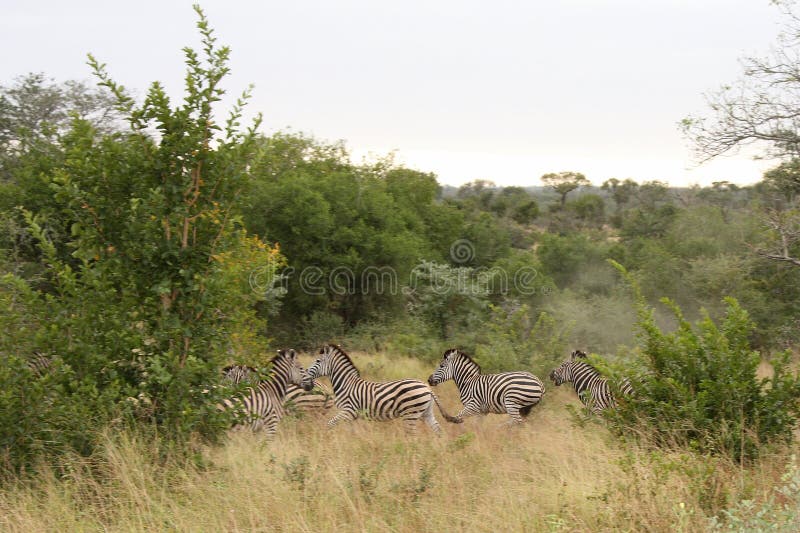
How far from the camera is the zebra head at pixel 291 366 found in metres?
11.4

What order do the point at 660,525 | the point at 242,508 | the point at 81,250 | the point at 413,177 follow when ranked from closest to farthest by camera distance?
the point at 660,525, the point at 242,508, the point at 81,250, the point at 413,177

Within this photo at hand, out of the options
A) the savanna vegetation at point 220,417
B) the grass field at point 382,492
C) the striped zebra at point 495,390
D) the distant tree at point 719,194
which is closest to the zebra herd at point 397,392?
the striped zebra at point 495,390

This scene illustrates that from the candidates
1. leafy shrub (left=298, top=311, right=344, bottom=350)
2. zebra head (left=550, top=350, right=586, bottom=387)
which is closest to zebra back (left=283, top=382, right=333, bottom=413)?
zebra head (left=550, top=350, right=586, bottom=387)

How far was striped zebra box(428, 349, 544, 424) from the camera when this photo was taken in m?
10.7

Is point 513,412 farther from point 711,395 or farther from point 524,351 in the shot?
point 711,395

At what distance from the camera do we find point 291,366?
37.7ft

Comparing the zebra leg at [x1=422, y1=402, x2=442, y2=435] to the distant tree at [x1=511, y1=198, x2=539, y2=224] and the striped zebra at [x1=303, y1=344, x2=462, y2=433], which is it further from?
the distant tree at [x1=511, y1=198, x2=539, y2=224]

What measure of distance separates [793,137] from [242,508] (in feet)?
24.3

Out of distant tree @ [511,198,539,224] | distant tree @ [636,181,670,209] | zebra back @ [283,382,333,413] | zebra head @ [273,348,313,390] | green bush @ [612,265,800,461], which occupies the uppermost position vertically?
distant tree @ [636,181,670,209]

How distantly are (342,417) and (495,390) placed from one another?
2454 mm

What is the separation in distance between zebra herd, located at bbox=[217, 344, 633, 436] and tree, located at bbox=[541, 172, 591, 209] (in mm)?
50701

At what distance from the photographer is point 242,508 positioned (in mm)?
5090

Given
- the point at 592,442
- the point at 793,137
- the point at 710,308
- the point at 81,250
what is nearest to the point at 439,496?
the point at 592,442

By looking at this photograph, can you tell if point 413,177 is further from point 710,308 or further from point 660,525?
point 660,525
